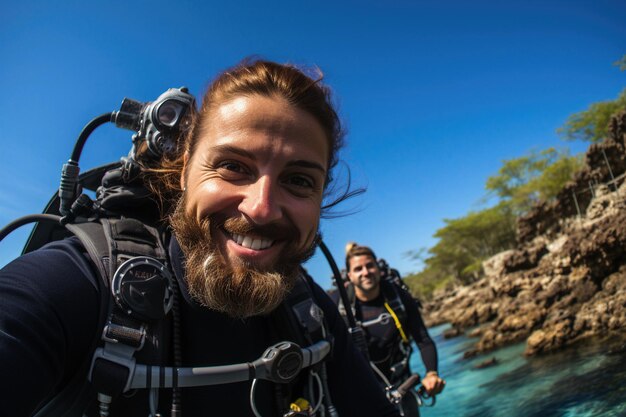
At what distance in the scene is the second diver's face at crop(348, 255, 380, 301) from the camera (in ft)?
18.6

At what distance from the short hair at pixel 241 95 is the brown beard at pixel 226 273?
0.96ft

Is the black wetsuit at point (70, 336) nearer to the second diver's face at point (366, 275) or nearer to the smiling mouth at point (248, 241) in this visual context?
the smiling mouth at point (248, 241)

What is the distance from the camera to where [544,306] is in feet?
42.7

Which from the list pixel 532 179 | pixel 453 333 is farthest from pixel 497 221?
pixel 453 333

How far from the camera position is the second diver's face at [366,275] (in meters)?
5.68

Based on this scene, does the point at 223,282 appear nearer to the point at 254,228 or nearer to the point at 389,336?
the point at 254,228

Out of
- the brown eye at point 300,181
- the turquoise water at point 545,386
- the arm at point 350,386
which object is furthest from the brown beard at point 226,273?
the turquoise water at point 545,386

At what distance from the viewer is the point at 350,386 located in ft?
6.15

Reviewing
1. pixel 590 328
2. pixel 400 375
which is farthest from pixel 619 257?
pixel 400 375

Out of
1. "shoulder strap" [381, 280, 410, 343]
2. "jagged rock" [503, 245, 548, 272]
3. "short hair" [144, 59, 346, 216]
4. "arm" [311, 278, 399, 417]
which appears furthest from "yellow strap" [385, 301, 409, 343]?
"jagged rock" [503, 245, 548, 272]

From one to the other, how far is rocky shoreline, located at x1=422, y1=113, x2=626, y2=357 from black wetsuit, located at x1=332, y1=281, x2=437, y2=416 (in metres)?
6.08

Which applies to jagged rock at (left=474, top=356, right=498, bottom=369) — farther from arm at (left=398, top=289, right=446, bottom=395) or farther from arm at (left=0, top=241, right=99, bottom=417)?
arm at (left=0, top=241, right=99, bottom=417)

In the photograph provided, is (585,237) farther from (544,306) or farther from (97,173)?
(97,173)

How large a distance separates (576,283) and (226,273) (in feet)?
49.9
